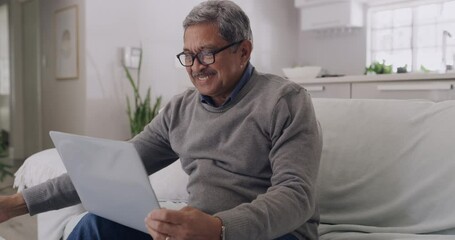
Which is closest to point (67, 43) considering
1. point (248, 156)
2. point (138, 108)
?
point (138, 108)

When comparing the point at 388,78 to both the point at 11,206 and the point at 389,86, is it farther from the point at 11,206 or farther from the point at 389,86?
the point at 11,206

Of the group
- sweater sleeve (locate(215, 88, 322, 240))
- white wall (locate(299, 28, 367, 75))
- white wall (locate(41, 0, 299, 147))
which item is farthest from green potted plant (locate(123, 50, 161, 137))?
sweater sleeve (locate(215, 88, 322, 240))

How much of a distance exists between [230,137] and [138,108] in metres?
2.84

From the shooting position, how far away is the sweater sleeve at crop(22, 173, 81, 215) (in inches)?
48.4

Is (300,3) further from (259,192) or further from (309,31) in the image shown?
(259,192)

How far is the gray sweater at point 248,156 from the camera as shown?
3.07 feet

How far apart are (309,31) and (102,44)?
228cm

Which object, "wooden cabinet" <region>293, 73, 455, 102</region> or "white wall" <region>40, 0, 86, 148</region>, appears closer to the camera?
"wooden cabinet" <region>293, 73, 455, 102</region>

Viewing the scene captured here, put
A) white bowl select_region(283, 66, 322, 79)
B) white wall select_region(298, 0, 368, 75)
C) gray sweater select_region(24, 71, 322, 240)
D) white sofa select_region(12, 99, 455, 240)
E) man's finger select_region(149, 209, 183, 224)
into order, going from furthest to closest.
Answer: white wall select_region(298, 0, 368, 75), white bowl select_region(283, 66, 322, 79), white sofa select_region(12, 99, 455, 240), gray sweater select_region(24, 71, 322, 240), man's finger select_region(149, 209, 183, 224)

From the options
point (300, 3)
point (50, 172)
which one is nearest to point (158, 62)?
point (300, 3)

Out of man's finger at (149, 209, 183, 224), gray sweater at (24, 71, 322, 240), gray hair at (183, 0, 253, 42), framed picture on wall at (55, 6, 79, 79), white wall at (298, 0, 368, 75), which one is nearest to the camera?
man's finger at (149, 209, 183, 224)

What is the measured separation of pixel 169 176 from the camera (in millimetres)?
1728

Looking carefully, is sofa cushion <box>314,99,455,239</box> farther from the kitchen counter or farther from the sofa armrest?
the kitchen counter

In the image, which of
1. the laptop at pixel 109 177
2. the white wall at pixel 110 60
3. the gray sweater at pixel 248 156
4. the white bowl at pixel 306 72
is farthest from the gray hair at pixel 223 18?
the white wall at pixel 110 60
